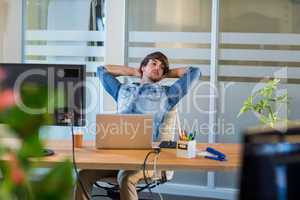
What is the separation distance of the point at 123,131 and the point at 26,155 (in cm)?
201

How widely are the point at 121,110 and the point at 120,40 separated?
133 cm

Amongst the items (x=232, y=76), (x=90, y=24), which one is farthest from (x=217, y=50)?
(x=90, y=24)

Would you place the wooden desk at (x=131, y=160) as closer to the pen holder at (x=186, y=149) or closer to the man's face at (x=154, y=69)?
Result: the pen holder at (x=186, y=149)

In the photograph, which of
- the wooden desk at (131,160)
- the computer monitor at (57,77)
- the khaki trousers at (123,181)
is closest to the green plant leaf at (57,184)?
the wooden desk at (131,160)

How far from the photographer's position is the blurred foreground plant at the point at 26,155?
54cm

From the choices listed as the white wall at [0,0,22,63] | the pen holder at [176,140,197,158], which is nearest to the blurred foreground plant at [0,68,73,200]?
the pen holder at [176,140,197,158]

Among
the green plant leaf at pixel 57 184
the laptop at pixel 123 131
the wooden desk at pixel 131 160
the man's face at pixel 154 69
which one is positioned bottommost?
the wooden desk at pixel 131 160

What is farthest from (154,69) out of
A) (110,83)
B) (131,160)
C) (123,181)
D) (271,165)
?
(271,165)

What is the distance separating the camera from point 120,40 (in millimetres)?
4547

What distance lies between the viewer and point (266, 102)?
156 inches

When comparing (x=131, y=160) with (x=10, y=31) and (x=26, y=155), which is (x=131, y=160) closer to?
(x=26, y=155)

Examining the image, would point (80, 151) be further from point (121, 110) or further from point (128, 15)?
point (128, 15)

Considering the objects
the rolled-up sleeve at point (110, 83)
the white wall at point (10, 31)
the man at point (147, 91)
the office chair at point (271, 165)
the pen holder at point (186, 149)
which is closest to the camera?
the office chair at point (271, 165)

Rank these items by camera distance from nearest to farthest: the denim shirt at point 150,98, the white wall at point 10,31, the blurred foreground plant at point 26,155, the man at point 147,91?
the blurred foreground plant at point 26,155 < the man at point 147,91 < the denim shirt at point 150,98 < the white wall at point 10,31
